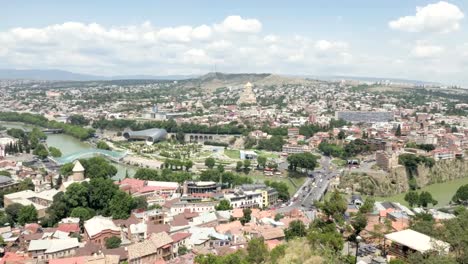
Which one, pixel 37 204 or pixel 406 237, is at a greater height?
pixel 406 237

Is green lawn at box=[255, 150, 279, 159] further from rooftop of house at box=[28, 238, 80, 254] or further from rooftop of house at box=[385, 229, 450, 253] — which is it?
rooftop of house at box=[28, 238, 80, 254]

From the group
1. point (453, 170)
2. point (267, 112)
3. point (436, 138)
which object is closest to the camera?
point (453, 170)

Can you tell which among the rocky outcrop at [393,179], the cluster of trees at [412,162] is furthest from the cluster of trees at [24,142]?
the cluster of trees at [412,162]

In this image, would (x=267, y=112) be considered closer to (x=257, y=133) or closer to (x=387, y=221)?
(x=257, y=133)

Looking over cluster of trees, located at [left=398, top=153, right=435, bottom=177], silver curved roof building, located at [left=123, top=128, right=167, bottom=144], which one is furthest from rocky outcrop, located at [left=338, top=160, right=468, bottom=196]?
silver curved roof building, located at [left=123, top=128, right=167, bottom=144]

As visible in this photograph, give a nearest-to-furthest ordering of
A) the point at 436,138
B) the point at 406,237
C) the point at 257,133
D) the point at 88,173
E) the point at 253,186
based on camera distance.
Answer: the point at 406,237 < the point at 253,186 < the point at 88,173 < the point at 436,138 < the point at 257,133

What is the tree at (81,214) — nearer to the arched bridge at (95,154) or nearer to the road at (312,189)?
the road at (312,189)

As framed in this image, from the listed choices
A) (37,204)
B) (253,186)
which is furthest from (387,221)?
(37,204)

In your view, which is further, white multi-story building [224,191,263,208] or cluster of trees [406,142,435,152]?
cluster of trees [406,142,435,152]
